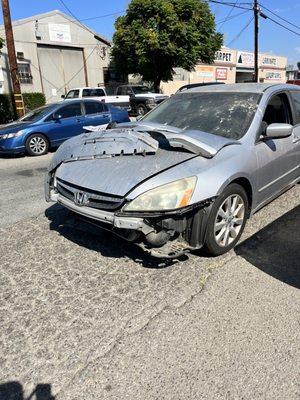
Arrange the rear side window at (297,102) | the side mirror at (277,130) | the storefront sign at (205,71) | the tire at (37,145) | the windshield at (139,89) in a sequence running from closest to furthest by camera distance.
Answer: the side mirror at (277,130)
the rear side window at (297,102)
the tire at (37,145)
the windshield at (139,89)
the storefront sign at (205,71)

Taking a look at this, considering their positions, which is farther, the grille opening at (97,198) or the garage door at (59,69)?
the garage door at (59,69)

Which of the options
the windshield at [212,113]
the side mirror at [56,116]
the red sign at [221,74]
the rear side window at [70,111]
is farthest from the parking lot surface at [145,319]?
the red sign at [221,74]

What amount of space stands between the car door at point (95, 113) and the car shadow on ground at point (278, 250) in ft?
25.2

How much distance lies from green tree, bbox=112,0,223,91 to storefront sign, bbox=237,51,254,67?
17.2m

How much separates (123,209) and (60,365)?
1283 mm

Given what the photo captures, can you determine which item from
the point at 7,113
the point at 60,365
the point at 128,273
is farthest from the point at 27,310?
the point at 7,113

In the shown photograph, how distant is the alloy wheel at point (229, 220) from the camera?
368cm

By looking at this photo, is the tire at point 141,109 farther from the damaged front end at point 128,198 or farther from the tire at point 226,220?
the tire at point 226,220

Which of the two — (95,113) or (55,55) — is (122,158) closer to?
(95,113)

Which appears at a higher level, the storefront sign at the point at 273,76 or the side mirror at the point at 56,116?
the storefront sign at the point at 273,76

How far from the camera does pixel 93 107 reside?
11516mm

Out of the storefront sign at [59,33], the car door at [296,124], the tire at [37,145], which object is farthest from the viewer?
the storefront sign at [59,33]

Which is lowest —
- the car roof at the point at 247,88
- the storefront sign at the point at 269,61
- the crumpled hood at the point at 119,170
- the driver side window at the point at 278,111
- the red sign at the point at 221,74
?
the crumpled hood at the point at 119,170

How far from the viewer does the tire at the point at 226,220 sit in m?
3.53
